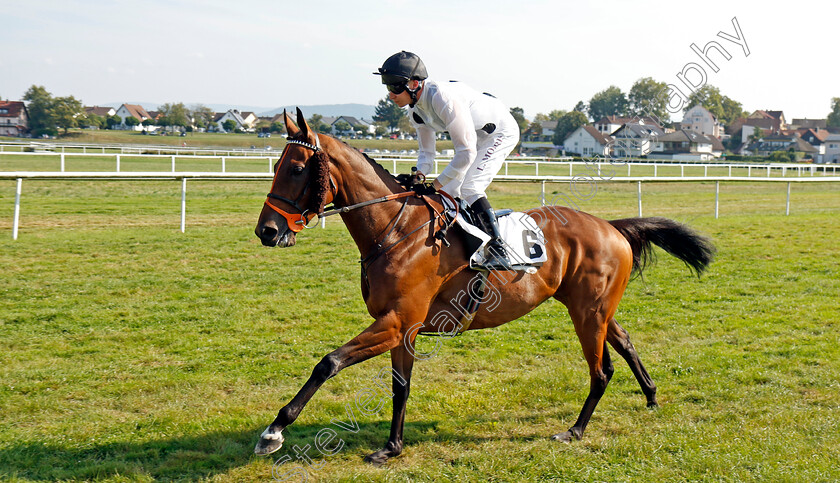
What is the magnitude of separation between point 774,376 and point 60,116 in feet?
259

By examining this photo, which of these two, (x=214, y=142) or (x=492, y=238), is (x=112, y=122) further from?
(x=492, y=238)

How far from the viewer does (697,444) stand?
13.3 ft

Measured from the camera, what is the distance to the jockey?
3812 mm

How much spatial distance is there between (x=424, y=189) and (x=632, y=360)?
211cm

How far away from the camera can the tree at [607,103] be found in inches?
2454

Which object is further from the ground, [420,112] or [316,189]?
[420,112]

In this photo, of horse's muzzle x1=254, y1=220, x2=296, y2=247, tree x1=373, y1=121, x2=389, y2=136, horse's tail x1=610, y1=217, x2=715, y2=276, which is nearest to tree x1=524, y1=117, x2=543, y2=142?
tree x1=373, y1=121, x2=389, y2=136

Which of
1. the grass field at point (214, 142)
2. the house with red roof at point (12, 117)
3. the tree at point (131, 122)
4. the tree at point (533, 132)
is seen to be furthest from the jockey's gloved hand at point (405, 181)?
the tree at point (131, 122)

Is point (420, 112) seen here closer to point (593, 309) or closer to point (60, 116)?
point (593, 309)

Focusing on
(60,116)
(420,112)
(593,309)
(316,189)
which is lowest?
(593,309)

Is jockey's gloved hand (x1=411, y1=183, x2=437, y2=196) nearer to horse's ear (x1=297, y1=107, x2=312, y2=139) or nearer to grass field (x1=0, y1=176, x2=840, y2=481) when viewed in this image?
horse's ear (x1=297, y1=107, x2=312, y2=139)

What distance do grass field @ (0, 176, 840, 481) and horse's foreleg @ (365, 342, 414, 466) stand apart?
0.11 metres

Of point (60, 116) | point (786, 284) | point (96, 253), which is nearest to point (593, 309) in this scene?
point (786, 284)

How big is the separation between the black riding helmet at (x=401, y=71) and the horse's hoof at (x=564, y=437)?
237 cm
